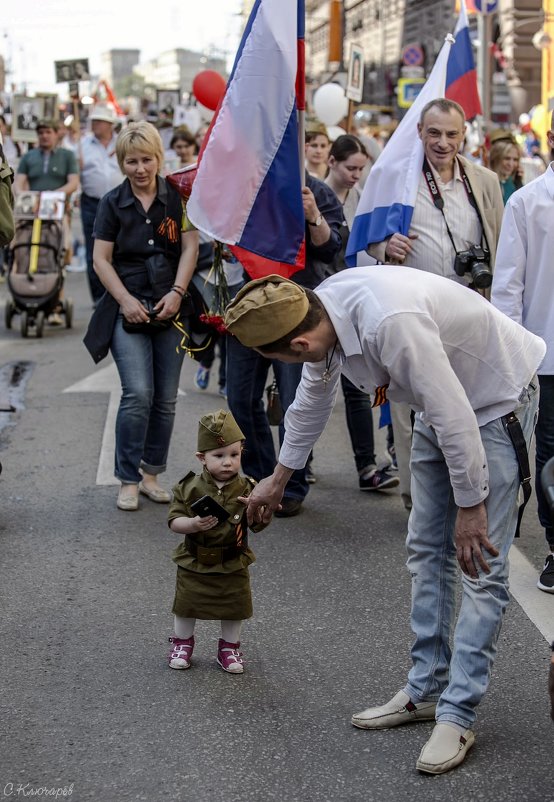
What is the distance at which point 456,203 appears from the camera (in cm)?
597

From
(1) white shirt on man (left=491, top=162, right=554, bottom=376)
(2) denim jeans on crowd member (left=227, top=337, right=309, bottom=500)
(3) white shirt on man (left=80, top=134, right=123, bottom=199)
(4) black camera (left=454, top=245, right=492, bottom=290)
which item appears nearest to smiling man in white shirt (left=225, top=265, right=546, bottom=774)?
(1) white shirt on man (left=491, top=162, right=554, bottom=376)

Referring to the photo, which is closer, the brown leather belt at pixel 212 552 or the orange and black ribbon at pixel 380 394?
the orange and black ribbon at pixel 380 394

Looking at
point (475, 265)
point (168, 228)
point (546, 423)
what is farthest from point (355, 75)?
point (546, 423)

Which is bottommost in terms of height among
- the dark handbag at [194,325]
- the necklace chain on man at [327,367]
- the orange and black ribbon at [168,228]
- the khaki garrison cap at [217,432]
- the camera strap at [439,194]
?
the khaki garrison cap at [217,432]

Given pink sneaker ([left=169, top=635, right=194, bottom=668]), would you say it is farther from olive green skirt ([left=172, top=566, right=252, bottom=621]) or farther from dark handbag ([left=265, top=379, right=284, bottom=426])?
dark handbag ([left=265, top=379, right=284, bottom=426])

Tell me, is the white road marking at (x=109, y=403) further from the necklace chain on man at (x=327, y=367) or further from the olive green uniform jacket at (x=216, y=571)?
the necklace chain on man at (x=327, y=367)

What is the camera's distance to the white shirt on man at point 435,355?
138 inches

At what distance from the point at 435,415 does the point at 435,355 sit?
17 centimetres

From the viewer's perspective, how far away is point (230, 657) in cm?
469

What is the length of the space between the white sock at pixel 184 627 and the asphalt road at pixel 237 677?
0.13 m

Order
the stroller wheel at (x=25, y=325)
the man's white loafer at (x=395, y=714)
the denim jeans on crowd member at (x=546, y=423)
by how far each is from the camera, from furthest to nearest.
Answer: the stroller wheel at (x=25, y=325) → the denim jeans on crowd member at (x=546, y=423) → the man's white loafer at (x=395, y=714)

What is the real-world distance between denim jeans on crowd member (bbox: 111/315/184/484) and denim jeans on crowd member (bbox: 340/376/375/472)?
3.35ft

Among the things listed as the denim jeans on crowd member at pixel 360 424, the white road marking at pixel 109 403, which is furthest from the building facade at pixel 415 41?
the denim jeans on crowd member at pixel 360 424

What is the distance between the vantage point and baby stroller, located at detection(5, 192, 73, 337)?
13.2 m
